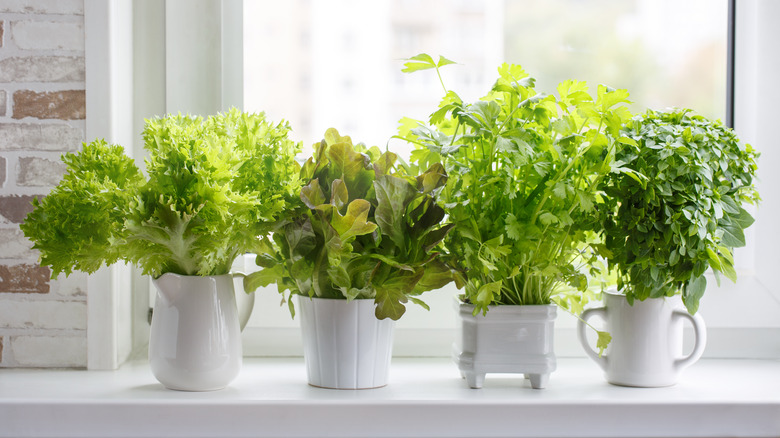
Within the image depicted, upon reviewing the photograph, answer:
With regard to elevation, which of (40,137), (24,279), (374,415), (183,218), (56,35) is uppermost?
(56,35)

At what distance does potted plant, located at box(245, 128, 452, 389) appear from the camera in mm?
771

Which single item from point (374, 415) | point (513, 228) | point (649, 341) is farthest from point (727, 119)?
point (374, 415)

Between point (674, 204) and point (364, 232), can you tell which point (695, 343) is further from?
point (364, 232)

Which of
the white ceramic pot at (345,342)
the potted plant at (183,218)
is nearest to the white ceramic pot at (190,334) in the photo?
the potted plant at (183,218)

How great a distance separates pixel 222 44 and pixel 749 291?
3.28 ft

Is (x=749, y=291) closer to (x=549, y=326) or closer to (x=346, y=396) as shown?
(x=549, y=326)

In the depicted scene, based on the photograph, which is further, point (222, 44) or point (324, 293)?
point (222, 44)

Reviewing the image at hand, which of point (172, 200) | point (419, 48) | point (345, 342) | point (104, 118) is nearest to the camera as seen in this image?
point (172, 200)

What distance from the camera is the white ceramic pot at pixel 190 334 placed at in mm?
796

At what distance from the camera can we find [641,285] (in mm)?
831

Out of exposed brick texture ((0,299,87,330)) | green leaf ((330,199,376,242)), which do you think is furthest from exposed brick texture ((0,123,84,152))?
green leaf ((330,199,376,242))

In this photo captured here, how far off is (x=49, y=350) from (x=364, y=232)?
54 centimetres

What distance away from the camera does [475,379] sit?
0.86m

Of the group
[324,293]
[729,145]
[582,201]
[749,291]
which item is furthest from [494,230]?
[749,291]
